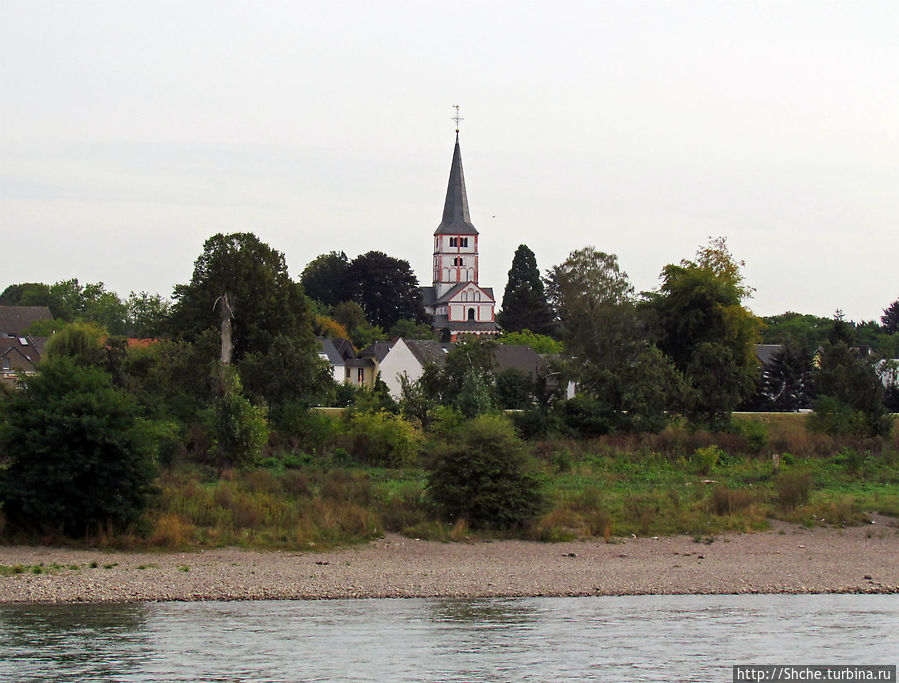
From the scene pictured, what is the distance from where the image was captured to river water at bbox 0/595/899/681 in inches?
720

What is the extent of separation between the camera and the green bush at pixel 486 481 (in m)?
29.3

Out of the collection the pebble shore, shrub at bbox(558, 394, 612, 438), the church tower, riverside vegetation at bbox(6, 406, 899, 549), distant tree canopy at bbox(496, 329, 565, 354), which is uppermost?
the church tower

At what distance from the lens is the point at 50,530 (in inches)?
1043

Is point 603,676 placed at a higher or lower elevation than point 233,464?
lower

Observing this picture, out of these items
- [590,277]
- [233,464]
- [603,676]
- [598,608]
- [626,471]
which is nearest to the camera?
[603,676]

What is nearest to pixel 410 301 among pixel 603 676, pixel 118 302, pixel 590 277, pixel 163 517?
pixel 118 302

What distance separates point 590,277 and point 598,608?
49.2 m

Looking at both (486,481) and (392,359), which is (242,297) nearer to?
(486,481)

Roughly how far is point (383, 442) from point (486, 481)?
13.9 metres

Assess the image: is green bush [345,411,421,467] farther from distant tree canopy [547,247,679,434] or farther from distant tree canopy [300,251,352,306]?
distant tree canopy [300,251,352,306]

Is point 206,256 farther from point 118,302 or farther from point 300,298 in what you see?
point 118,302

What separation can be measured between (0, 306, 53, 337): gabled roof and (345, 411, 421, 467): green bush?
83728 millimetres

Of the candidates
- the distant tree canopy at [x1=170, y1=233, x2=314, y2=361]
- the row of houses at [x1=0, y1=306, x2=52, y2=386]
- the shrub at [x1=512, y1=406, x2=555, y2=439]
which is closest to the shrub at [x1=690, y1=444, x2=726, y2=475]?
the shrub at [x1=512, y1=406, x2=555, y2=439]

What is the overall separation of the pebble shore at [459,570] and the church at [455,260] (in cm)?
12861
